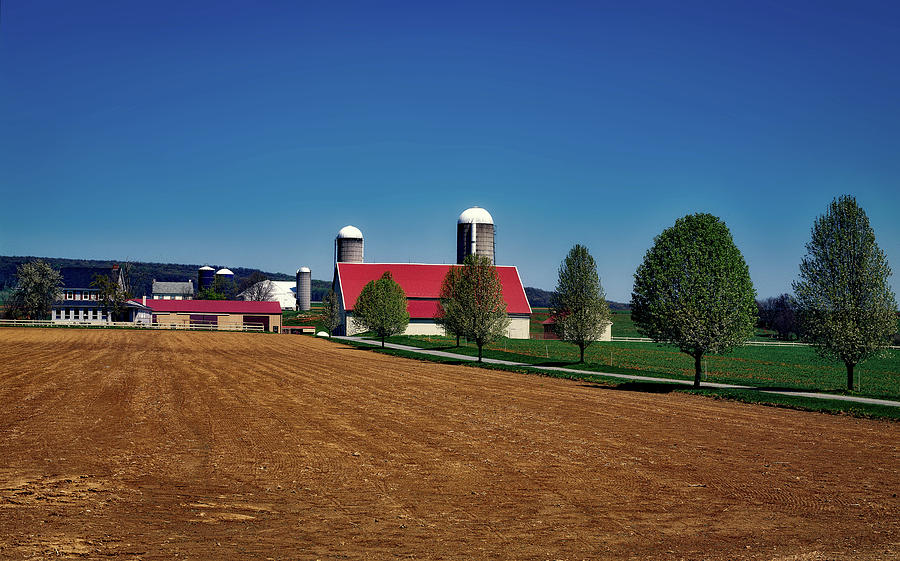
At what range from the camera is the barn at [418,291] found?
88562mm

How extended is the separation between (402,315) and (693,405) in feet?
139

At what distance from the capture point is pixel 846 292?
3247 centimetres

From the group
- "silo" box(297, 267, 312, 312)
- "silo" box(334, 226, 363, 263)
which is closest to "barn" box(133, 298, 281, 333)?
"silo" box(334, 226, 363, 263)

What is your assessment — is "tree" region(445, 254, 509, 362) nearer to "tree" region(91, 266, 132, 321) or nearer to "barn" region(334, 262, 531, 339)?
"barn" region(334, 262, 531, 339)

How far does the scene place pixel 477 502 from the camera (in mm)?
12758

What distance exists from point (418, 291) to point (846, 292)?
6344 centimetres

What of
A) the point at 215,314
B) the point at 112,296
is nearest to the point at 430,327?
the point at 215,314

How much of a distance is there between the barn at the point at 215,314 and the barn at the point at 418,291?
41.7 feet

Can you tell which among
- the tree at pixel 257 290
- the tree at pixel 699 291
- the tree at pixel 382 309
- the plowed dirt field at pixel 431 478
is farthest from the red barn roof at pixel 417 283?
the tree at pixel 257 290

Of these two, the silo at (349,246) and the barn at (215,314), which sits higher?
the silo at (349,246)

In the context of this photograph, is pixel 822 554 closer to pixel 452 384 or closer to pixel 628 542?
pixel 628 542

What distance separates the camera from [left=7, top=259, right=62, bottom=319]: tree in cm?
10825

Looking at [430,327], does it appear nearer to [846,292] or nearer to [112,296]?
[112,296]

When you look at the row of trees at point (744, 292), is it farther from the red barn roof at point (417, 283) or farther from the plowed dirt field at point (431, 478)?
the red barn roof at point (417, 283)
